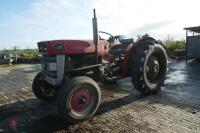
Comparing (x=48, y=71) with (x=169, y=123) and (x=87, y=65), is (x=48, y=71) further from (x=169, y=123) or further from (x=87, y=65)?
(x=169, y=123)

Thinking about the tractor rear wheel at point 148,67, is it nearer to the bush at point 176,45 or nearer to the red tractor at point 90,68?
the red tractor at point 90,68

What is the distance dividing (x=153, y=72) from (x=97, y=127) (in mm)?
2791

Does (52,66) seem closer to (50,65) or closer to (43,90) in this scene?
(50,65)

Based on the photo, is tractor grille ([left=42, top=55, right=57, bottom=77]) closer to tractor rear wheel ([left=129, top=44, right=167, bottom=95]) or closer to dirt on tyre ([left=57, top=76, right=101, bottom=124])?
dirt on tyre ([left=57, top=76, right=101, bottom=124])

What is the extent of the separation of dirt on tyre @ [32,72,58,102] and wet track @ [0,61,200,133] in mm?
244

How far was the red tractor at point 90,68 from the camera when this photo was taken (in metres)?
5.63

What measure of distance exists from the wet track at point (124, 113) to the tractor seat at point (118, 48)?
43.8 inches

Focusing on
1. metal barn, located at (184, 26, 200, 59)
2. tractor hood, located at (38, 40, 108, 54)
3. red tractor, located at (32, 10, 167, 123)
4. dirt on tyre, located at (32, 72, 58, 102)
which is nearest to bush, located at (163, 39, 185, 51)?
metal barn, located at (184, 26, 200, 59)

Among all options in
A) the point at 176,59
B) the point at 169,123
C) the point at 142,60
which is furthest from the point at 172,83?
the point at 176,59

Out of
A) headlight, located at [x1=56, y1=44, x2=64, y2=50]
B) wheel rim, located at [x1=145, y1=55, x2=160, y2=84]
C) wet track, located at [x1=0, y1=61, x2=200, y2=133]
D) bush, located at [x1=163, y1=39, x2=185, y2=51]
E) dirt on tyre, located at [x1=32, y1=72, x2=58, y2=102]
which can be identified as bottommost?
wet track, located at [x1=0, y1=61, x2=200, y2=133]

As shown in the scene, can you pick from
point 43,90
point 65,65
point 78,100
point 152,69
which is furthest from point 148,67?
point 43,90

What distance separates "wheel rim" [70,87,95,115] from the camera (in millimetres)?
5618

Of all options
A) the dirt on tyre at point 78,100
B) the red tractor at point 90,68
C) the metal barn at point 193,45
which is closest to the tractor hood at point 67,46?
the red tractor at point 90,68

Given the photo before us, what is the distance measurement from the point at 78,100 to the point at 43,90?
2.08m
